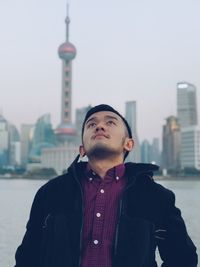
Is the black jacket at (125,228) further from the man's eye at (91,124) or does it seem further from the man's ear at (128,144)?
the man's eye at (91,124)

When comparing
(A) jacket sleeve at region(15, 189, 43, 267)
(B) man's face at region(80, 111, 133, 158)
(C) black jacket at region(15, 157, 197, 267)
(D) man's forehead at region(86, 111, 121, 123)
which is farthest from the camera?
(D) man's forehead at region(86, 111, 121, 123)

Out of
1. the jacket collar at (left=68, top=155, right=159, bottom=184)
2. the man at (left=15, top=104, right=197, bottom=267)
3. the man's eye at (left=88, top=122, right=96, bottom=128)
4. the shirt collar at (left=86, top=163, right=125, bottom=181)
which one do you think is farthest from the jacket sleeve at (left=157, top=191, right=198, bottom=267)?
the man's eye at (left=88, top=122, right=96, bottom=128)

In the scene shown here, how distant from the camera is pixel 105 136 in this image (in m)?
3.86

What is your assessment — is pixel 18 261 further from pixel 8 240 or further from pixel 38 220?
pixel 8 240

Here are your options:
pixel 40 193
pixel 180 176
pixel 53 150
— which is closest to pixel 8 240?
pixel 40 193

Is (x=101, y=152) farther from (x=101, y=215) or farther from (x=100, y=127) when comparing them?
(x=101, y=215)

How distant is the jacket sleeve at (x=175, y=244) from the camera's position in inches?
139

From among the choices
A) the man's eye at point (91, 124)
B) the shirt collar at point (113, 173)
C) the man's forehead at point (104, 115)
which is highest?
the man's forehead at point (104, 115)

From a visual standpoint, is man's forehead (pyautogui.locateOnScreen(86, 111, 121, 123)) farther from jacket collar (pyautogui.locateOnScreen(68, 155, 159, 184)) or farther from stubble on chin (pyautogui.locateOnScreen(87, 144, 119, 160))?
jacket collar (pyautogui.locateOnScreen(68, 155, 159, 184))

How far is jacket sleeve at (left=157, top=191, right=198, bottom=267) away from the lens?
3.54 metres

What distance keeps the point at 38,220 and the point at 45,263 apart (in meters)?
0.38

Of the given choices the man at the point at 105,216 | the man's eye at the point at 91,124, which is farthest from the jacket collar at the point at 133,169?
the man's eye at the point at 91,124

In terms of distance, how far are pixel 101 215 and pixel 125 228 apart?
227mm

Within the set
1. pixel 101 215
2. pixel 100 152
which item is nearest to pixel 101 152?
pixel 100 152
